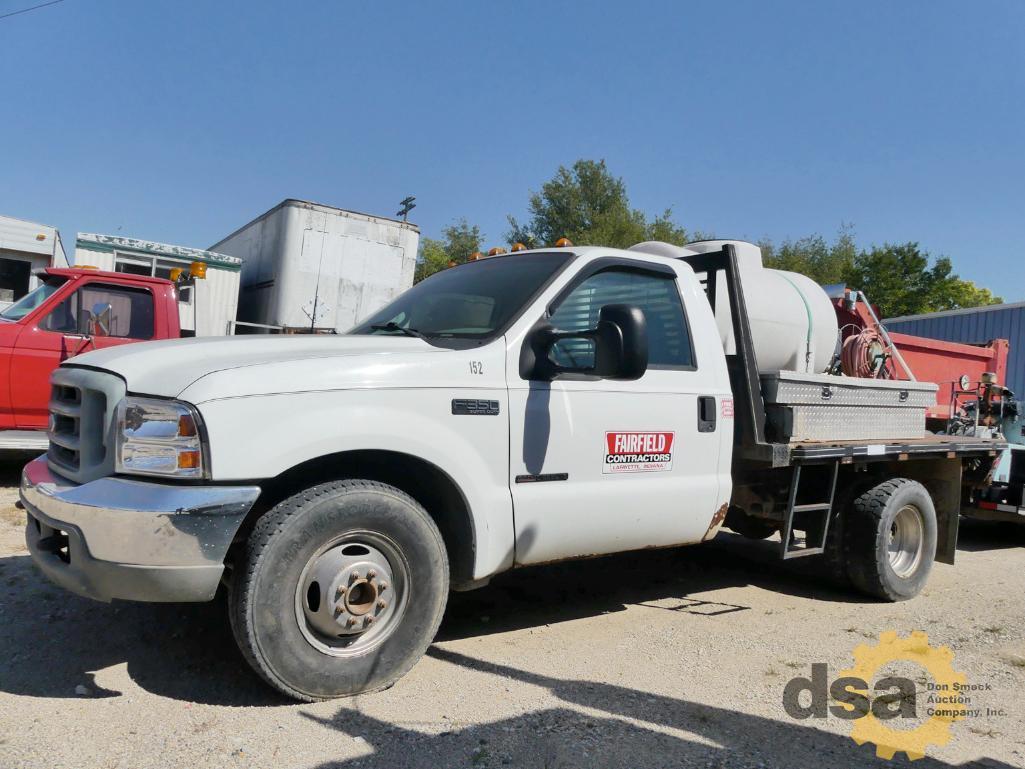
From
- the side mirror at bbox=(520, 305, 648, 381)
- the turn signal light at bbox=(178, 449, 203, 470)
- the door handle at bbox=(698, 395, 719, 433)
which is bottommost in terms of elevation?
the turn signal light at bbox=(178, 449, 203, 470)

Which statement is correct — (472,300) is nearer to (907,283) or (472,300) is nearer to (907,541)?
(907,541)

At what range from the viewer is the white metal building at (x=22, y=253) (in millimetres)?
10133

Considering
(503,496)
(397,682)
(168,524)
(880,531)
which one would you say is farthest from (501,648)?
(880,531)

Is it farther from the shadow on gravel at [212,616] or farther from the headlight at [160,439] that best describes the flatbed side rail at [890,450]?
the headlight at [160,439]

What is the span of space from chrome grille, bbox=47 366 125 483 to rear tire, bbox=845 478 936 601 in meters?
4.53

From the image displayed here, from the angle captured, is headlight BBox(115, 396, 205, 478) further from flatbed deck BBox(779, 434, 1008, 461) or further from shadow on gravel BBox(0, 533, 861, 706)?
flatbed deck BBox(779, 434, 1008, 461)

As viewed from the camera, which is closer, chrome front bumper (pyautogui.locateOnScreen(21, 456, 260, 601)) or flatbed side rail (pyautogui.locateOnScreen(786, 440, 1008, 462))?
chrome front bumper (pyautogui.locateOnScreen(21, 456, 260, 601))

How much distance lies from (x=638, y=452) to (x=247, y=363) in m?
1.98

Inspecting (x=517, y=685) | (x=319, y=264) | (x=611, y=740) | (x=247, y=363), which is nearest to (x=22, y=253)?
(x=319, y=264)

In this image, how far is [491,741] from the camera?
2936 millimetres

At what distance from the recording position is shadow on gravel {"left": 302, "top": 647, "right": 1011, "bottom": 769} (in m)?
2.82

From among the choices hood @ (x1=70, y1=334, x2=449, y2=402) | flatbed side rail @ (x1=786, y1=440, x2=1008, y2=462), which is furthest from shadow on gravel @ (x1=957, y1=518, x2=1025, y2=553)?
hood @ (x1=70, y1=334, x2=449, y2=402)

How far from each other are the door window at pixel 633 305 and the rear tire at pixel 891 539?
1974 millimetres

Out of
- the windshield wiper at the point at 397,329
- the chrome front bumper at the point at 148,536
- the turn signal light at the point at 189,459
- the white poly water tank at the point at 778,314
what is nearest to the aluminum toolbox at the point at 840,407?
the white poly water tank at the point at 778,314
